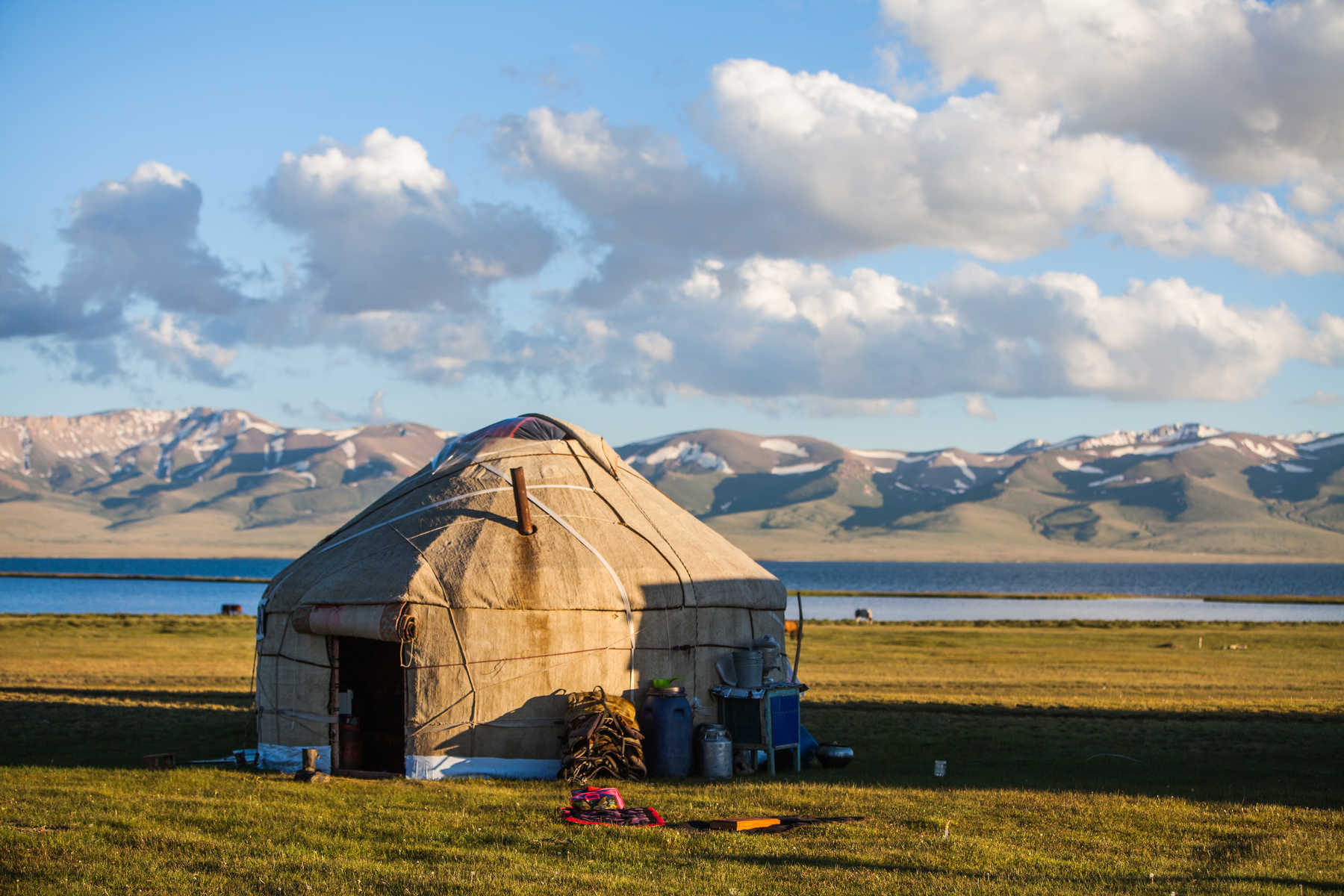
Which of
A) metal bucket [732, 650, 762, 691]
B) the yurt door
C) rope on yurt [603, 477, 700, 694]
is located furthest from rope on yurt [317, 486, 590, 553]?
metal bucket [732, 650, 762, 691]

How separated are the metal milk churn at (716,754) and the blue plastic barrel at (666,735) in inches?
6.7

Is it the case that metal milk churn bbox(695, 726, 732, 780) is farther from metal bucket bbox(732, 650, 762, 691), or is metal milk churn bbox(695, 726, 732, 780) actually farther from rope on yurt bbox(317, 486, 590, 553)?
rope on yurt bbox(317, 486, 590, 553)

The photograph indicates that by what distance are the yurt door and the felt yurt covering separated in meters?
0.02

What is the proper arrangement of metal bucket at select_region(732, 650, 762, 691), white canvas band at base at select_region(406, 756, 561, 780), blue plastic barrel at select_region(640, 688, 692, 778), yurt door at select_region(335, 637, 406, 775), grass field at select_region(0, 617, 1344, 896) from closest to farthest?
grass field at select_region(0, 617, 1344, 896) → white canvas band at base at select_region(406, 756, 561, 780) → blue plastic barrel at select_region(640, 688, 692, 778) → metal bucket at select_region(732, 650, 762, 691) → yurt door at select_region(335, 637, 406, 775)

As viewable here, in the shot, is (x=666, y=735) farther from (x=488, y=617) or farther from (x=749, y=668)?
(x=488, y=617)

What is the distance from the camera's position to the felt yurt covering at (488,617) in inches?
508

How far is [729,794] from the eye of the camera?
38.7ft

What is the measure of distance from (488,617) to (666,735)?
222 cm

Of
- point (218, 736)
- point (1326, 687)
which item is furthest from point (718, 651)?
point (1326, 687)

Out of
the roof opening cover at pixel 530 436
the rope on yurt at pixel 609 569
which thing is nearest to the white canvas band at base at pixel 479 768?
the rope on yurt at pixel 609 569

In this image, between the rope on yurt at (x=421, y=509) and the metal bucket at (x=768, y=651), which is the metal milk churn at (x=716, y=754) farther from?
the rope on yurt at (x=421, y=509)

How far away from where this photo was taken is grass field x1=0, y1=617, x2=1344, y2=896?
8.24m

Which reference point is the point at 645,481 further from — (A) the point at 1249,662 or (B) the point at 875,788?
(A) the point at 1249,662

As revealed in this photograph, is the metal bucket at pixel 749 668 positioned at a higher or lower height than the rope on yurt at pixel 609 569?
lower
